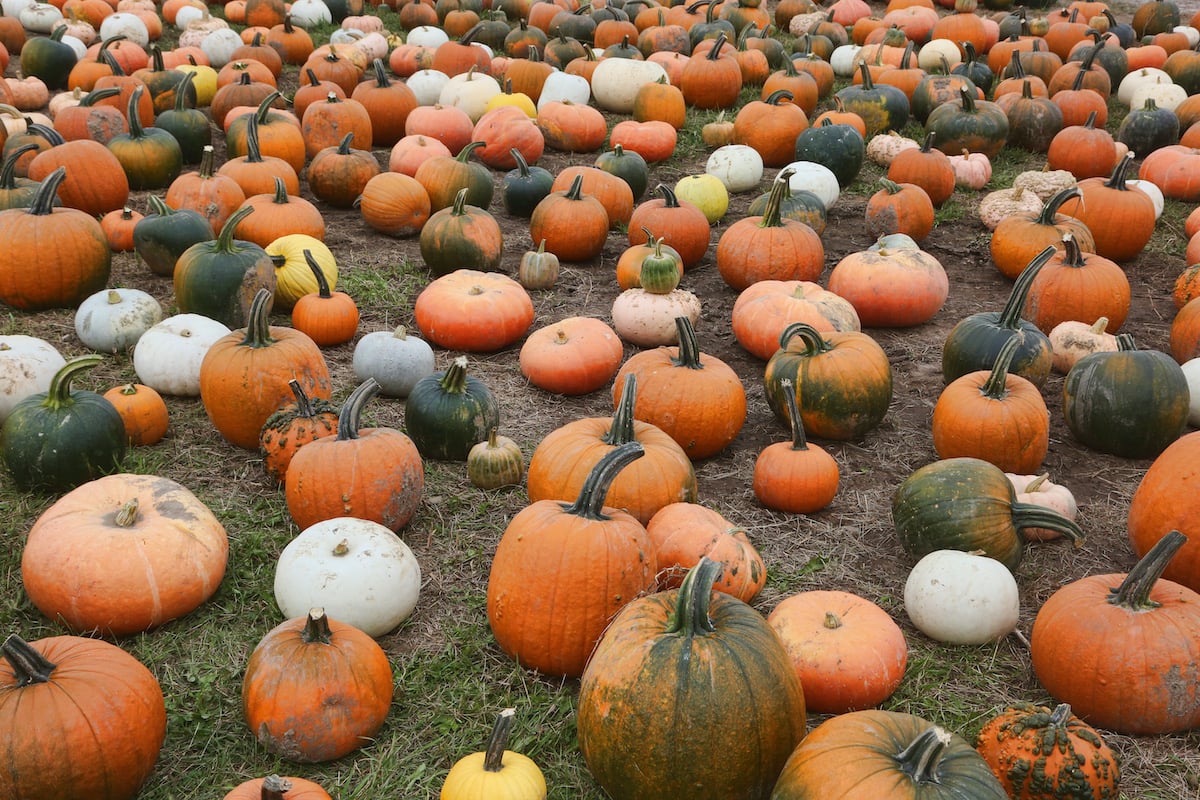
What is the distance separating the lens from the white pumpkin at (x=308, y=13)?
44.1ft

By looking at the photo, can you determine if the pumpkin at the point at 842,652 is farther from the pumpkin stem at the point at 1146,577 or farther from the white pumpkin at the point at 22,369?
the white pumpkin at the point at 22,369

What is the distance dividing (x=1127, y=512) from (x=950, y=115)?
5771 millimetres

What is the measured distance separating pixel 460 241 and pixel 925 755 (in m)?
5.28

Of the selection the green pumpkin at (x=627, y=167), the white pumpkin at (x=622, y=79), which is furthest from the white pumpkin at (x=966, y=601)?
the white pumpkin at (x=622, y=79)

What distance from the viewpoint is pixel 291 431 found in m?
5.07

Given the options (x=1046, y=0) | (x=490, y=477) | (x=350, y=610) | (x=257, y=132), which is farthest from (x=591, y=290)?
(x=1046, y=0)

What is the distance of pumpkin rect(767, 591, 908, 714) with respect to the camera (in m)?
3.84

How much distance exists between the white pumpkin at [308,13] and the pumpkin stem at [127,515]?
10784 mm

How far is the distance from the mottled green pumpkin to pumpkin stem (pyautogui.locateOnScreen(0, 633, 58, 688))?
3.69 m

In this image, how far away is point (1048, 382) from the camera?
6.37 m

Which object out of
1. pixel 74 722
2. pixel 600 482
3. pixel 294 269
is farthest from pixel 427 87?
pixel 74 722

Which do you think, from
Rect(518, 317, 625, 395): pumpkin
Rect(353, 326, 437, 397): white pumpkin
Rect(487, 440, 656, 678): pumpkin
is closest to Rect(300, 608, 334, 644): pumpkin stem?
Rect(487, 440, 656, 678): pumpkin

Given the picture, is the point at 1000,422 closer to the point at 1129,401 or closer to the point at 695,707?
the point at 1129,401

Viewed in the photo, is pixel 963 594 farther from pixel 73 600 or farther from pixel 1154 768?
pixel 73 600
